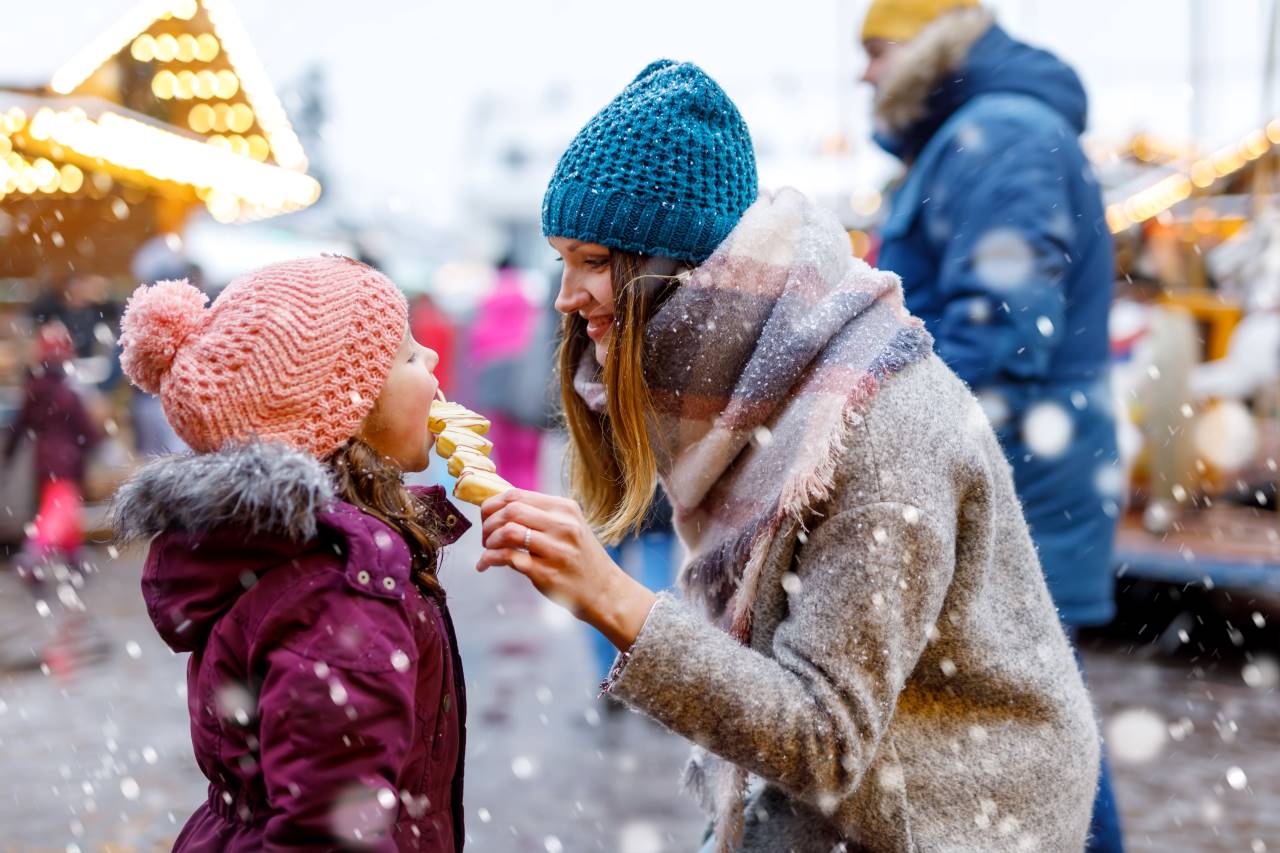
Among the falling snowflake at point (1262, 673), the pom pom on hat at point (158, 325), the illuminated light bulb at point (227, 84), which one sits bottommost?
the falling snowflake at point (1262, 673)

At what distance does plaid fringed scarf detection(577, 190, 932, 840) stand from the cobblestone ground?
7.32 feet

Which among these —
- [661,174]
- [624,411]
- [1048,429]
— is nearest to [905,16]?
[1048,429]

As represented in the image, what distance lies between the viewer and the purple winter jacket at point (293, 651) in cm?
152

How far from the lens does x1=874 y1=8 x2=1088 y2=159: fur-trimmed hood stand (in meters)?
3.00

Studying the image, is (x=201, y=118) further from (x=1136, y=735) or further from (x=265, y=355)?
(x=265, y=355)

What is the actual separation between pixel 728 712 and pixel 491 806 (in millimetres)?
2721

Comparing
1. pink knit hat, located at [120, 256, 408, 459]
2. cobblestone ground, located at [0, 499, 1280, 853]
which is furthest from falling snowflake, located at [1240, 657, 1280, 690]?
pink knit hat, located at [120, 256, 408, 459]

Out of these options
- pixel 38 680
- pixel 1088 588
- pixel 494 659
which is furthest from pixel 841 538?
pixel 38 680

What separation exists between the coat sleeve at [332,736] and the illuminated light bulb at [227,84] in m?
12.2

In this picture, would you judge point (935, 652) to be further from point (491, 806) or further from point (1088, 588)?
point (491, 806)

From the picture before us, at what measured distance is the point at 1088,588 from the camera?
290 centimetres

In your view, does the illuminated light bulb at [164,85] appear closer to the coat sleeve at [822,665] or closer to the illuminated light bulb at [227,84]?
the illuminated light bulb at [227,84]

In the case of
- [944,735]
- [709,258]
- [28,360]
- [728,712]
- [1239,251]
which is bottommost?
[1239,251]

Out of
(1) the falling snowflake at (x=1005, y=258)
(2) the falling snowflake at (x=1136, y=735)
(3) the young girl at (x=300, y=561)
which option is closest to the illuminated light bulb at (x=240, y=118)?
(2) the falling snowflake at (x=1136, y=735)
